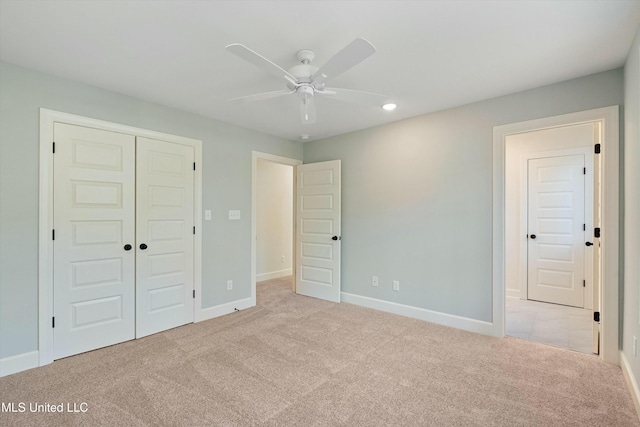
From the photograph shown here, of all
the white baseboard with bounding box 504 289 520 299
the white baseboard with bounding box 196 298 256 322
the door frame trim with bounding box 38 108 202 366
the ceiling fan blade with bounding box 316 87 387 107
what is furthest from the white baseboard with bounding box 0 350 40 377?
the white baseboard with bounding box 504 289 520 299

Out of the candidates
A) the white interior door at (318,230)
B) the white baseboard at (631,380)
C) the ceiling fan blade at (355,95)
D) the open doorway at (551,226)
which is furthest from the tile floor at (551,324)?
the ceiling fan blade at (355,95)

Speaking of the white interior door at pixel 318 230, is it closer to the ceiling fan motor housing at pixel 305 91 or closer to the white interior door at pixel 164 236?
the white interior door at pixel 164 236

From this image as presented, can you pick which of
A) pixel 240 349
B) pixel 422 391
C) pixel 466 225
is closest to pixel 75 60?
pixel 240 349

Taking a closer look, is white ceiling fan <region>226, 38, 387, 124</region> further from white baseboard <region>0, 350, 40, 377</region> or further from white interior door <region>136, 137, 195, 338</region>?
white baseboard <region>0, 350, 40, 377</region>

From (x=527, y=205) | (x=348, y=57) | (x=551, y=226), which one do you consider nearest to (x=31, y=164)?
(x=348, y=57)

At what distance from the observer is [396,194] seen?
12.5ft

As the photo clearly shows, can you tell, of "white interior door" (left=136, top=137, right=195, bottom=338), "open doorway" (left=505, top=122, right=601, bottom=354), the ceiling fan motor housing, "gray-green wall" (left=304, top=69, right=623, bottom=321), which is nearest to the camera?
the ceiling fan motor housing

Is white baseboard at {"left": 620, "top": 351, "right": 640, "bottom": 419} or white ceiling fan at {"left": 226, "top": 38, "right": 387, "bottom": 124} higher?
white ceiling fan at {"left": 226, "top": 38, "right": 387, "bottom": 124}

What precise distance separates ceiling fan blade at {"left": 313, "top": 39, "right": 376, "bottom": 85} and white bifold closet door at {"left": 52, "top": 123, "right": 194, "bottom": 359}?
2190 mm

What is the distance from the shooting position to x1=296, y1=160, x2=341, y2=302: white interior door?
434cm

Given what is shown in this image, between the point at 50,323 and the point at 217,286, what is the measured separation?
5.16ft

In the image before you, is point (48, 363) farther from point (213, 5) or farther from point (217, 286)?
point (213, 5)

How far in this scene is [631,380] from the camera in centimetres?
206

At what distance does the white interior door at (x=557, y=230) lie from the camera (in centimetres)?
408
